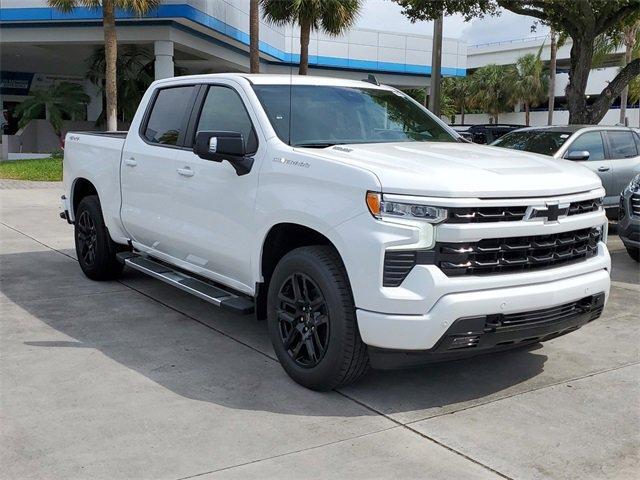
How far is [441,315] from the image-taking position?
3.76 m

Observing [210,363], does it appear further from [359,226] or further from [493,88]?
[493,88]

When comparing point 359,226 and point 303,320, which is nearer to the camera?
point 359,226

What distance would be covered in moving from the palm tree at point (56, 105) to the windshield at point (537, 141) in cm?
2076

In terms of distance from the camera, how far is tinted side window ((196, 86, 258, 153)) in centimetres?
497

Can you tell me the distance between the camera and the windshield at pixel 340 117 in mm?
4922

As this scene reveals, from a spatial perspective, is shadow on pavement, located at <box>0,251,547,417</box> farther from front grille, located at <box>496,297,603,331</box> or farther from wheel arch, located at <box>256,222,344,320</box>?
front grille, located at <box>496,297,603,331</box>

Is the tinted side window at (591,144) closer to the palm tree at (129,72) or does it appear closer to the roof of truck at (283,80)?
the roof of truck at (283,80)

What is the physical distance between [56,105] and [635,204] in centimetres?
2420

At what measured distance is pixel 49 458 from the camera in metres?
3.48

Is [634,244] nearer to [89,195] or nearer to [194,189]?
[194,189]

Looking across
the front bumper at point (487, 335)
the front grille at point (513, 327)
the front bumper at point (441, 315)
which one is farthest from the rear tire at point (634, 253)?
the front bumper at point (441, 315)

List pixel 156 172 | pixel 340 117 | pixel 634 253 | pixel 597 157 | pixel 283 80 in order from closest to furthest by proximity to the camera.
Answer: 1. pixel 340 117
2. pixel 283 80
3. pixel 156 172
4. pixel 634 253
5. pixel 597 157

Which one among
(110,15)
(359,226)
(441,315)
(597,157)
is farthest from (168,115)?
(110,15)

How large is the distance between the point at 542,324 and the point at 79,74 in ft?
113
